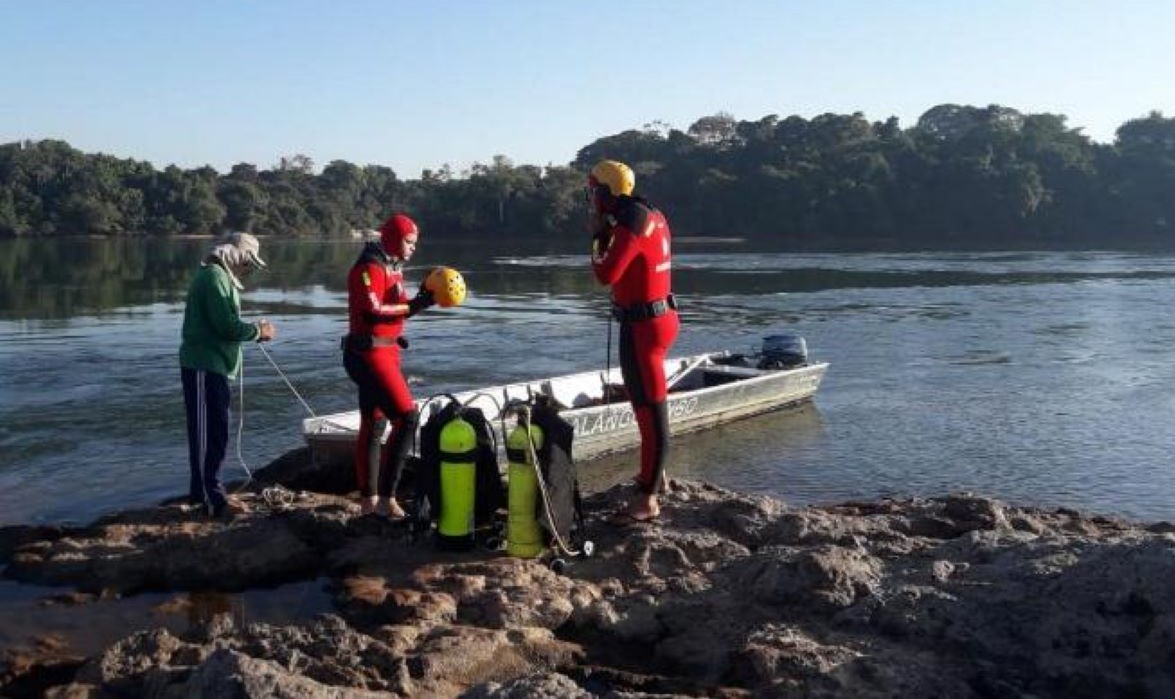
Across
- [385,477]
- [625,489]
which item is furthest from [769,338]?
[385,477]

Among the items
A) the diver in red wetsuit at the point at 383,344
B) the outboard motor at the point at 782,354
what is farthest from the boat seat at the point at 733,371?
the diver in red wetsuit at the point at 383,344

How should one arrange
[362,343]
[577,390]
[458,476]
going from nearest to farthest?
[458,476], [362,343], [577,390]

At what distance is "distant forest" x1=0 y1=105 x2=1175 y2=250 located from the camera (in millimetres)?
85062

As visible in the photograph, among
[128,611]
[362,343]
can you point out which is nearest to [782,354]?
[362,343]

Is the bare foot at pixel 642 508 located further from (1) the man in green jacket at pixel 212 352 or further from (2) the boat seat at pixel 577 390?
(2) the boat seat at pixel 577 390

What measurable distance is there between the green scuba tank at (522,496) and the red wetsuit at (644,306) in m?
0.78

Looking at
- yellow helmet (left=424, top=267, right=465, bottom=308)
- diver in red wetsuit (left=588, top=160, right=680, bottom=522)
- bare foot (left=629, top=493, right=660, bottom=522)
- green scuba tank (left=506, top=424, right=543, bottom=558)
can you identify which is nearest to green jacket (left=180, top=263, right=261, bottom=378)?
yellow helmet (left=424, top=267, right=465, bottom=308)

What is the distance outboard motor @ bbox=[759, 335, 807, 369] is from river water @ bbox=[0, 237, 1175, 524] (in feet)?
2.27

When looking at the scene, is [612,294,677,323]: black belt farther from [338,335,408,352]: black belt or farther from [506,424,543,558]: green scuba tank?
[338,335,408,352]: black belt

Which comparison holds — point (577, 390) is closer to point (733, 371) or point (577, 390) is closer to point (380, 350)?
point (733, 371)

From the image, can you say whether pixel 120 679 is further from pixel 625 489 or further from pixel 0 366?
pixel 0 366

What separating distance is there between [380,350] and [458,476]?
103cm

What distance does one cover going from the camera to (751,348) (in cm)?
1956

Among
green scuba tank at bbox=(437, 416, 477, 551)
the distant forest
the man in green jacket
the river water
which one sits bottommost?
the river water
